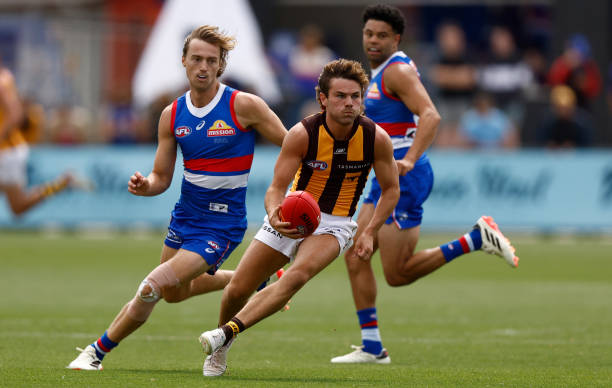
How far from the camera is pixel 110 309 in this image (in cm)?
1250

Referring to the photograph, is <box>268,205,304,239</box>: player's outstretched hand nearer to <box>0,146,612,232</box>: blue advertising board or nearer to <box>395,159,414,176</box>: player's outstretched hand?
<box>395,159,414,176</box>: player's outstretched hand

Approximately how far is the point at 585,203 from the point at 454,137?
13.0 ft

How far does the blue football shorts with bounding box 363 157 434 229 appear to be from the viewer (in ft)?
32.0

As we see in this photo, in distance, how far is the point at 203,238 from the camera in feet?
27.1

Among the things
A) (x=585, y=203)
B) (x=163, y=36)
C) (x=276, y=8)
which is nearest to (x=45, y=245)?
(x=163, y=36)

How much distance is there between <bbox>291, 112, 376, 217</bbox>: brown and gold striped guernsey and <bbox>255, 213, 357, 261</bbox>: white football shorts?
0.06 m

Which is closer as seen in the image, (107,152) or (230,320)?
(230,320)

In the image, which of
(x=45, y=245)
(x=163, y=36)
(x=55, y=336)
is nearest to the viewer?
(x=55, y=336)

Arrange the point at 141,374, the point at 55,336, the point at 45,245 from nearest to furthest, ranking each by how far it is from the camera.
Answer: the point at 141,374
the point at 55,336
the point at 45,245

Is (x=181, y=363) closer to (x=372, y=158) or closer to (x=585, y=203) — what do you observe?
(x=372, y=158)

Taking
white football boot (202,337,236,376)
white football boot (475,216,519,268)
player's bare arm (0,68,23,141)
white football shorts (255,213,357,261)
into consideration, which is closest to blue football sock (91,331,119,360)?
white football boot (202,337,236,376)

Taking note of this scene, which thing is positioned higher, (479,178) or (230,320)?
(479,178)

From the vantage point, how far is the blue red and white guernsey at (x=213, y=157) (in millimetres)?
8328

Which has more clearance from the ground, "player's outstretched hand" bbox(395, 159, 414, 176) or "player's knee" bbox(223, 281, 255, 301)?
"player's outstretched hand" bbox(395, 159, 414, 176)
